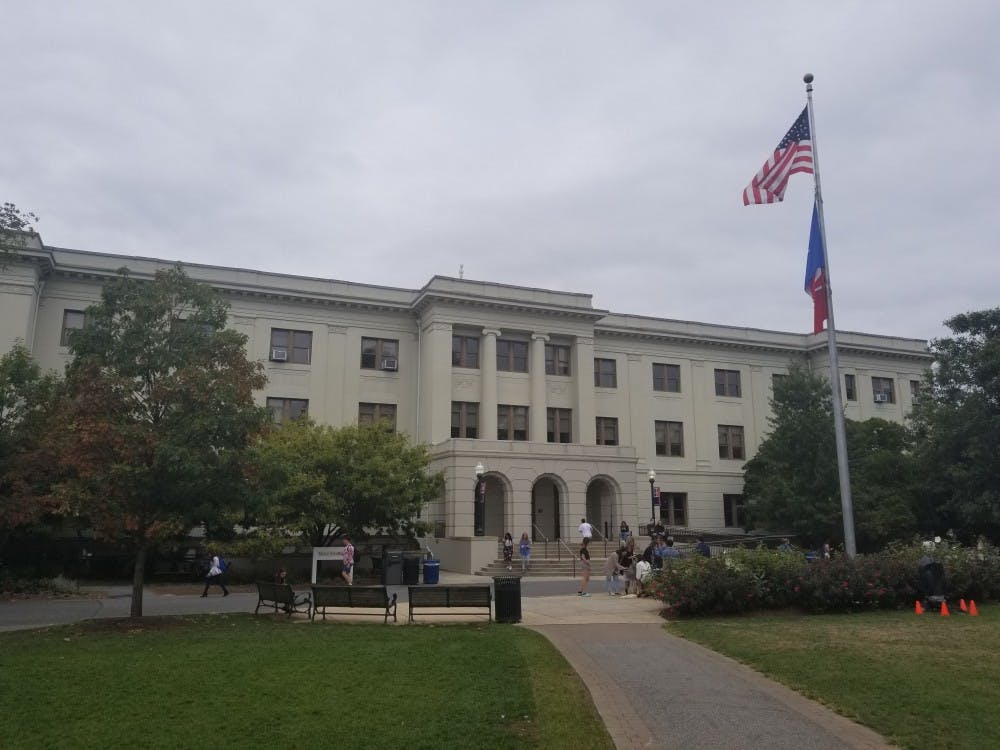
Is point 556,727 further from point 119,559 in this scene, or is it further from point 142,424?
point 119,559

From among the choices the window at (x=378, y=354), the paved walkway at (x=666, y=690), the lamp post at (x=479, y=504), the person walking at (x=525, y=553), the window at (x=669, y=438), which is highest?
the window at (x=378, y=354)

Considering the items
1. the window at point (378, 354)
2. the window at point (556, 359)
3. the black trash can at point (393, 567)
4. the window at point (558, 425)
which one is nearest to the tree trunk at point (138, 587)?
the black trash can at point (393, 567)

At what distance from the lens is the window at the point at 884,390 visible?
49500 mm

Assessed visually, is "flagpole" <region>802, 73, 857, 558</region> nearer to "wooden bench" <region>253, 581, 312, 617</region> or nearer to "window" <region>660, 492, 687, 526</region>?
"wooden bench" <region>253, 581, 312, 617</region>

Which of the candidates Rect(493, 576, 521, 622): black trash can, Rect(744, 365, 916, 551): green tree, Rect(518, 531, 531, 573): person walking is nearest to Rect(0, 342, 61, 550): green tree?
Rect(493, 576, 521, 622): black trash can

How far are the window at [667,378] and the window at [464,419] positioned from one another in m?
12.0

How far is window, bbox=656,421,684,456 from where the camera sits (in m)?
44.9

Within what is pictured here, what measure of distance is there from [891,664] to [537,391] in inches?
1179

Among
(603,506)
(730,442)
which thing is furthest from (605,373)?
(730,442)

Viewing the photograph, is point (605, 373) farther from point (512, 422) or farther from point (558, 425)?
point (512, 422)

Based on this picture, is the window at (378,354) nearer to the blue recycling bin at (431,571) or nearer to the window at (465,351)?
the window at (465,351)

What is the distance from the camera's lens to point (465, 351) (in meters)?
39.8

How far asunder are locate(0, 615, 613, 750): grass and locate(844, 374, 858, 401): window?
40.7m

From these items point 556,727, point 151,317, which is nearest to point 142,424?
point 151,317
